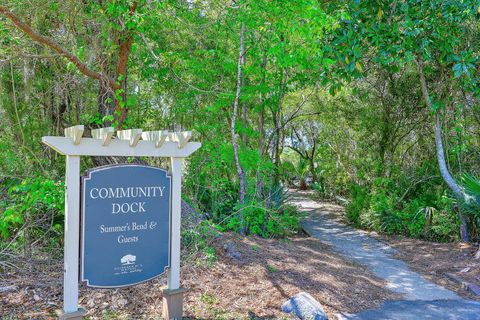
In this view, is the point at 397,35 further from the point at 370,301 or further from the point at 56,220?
the point at 56,220

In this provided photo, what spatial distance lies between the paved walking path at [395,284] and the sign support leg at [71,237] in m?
2.68

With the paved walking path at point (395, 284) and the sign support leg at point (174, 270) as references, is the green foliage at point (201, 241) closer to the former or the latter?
the sign support leg at point (174, 270)

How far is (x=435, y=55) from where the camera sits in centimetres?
811

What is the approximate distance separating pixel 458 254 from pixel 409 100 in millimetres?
4446

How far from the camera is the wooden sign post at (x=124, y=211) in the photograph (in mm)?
3359

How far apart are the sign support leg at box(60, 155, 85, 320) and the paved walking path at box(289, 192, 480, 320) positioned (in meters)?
2.68

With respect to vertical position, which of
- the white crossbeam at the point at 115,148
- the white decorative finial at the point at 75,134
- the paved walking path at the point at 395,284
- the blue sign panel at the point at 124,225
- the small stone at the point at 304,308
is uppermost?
the white decorative finial at the point at 75,134

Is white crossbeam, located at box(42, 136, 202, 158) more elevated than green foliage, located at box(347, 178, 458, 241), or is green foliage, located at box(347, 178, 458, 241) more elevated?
white crossbeam, located at box(42, 136, 202, 158)

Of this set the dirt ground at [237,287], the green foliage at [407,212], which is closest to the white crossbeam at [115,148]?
the dirt ground at [237,287]

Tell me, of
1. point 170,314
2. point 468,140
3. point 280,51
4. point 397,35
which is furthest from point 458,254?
point 170,314

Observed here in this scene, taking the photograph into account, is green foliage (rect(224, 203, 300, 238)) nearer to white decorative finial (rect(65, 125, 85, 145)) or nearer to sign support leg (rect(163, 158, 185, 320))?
sign support leg (rect(163, 158, 185, 320))

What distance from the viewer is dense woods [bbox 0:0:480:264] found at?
5.31m

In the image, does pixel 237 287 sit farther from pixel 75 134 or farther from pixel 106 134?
pixel 75 134

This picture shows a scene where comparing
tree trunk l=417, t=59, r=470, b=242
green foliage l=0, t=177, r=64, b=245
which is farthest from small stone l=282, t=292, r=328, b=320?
tree trunk l=417, t=59, r=470, b=242
